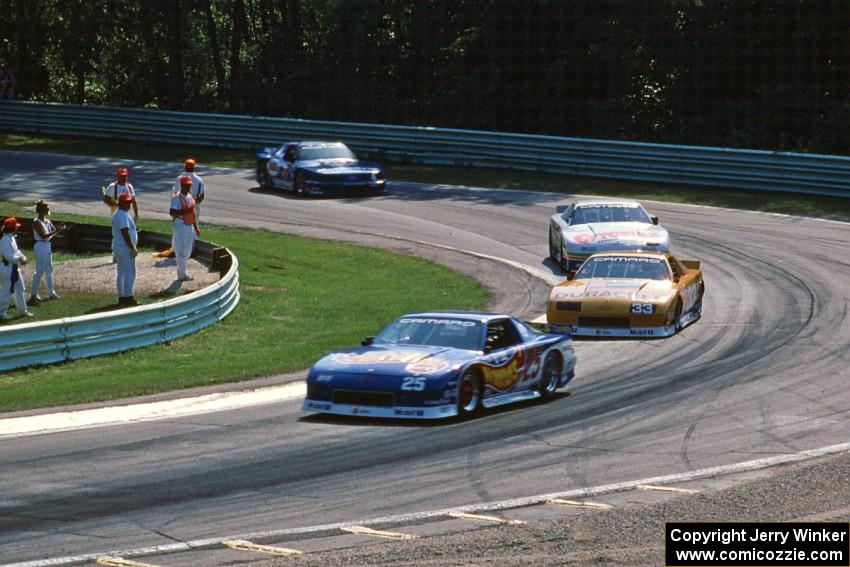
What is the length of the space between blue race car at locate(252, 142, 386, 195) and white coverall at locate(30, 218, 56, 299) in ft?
45.3

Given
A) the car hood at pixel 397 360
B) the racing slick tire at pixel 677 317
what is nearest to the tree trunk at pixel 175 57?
the racing slick tire at pixel 677 317

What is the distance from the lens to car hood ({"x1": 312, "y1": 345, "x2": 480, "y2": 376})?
45.7 ft

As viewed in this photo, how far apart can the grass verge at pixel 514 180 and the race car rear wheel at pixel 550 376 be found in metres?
17.7

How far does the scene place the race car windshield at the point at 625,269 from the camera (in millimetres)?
20344

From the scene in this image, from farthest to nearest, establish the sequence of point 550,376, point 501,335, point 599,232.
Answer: point 599,232, point 550,376, point 501,335

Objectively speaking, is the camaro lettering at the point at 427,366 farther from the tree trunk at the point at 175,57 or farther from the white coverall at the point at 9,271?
the tree trunk at the point at 175,57

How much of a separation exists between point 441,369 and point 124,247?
852cm

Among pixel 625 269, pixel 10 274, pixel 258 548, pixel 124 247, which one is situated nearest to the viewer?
pixel 258 548

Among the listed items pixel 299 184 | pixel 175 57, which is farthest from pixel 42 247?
pixel 175 57

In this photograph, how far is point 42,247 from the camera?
2148cm

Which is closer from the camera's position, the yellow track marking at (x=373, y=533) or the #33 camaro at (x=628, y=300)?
the yellow track marking at (x=373, y=533)

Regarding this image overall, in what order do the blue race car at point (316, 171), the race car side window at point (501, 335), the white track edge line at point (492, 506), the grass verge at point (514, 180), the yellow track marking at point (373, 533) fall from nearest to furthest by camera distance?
the white track edge line at point (492, 506) < the yellow track marking at point (373, 533) < the race car side window at point (501, 335) < the grass verge at point (514, 180) < the blue race car at point (316, 171)

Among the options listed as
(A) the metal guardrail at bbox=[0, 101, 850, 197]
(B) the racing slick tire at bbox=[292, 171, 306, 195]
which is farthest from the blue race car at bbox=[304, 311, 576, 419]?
(A) the metal guardrail at bbox=[0, 101, 850, 197]

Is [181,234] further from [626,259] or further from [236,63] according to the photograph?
[236,63]
